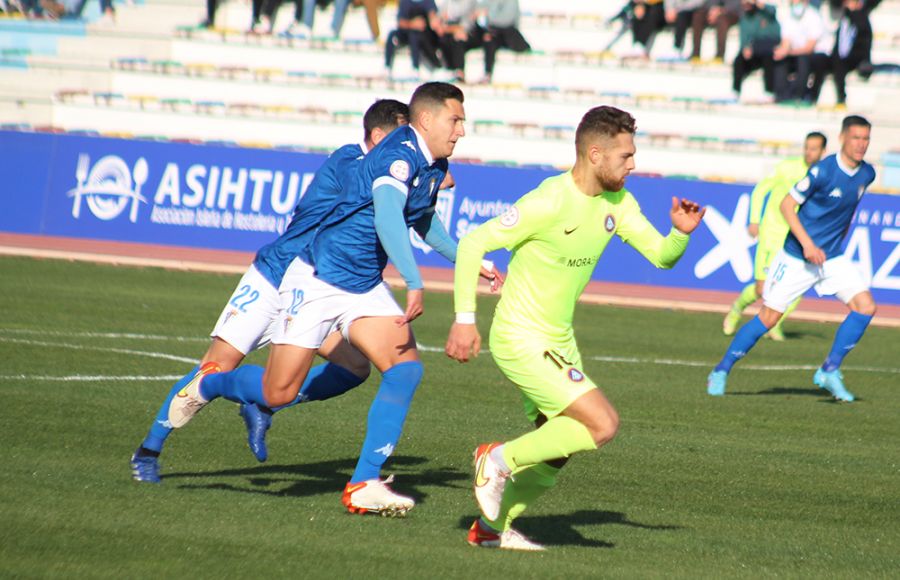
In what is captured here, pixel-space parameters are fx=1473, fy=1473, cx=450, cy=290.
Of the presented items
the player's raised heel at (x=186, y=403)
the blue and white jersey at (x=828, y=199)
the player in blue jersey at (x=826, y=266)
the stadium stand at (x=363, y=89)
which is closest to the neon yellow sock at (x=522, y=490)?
the player's raised heel at (x=186, y=403)

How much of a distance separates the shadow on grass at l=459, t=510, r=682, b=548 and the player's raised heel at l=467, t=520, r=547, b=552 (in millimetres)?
203

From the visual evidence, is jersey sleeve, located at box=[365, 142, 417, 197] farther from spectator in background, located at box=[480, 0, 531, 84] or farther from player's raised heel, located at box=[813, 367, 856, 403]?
spectator in background, located at box=[480, 0, 531, 84]

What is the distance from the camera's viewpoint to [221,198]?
23.8 m

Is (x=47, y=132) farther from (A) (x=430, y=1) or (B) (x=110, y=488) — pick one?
(B) (x=110, y=488)

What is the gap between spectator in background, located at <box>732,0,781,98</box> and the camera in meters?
27.1

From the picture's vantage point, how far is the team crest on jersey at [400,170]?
754 centimetres

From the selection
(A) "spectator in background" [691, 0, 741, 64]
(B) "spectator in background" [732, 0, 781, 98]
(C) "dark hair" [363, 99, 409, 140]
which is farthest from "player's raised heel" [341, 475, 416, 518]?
(A) "spectator in background" [691, 0, 741, 64]

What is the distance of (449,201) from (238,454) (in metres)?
13.9

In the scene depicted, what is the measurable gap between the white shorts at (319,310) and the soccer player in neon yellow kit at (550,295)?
2.97 feet

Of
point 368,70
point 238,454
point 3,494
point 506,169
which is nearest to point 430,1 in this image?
point 368,70

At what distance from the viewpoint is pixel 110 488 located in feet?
25.3

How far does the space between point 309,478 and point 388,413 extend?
1152mm

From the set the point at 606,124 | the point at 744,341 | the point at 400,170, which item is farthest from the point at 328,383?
the point at 744,341

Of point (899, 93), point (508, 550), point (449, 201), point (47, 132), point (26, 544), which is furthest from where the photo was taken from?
point (899, 93)
